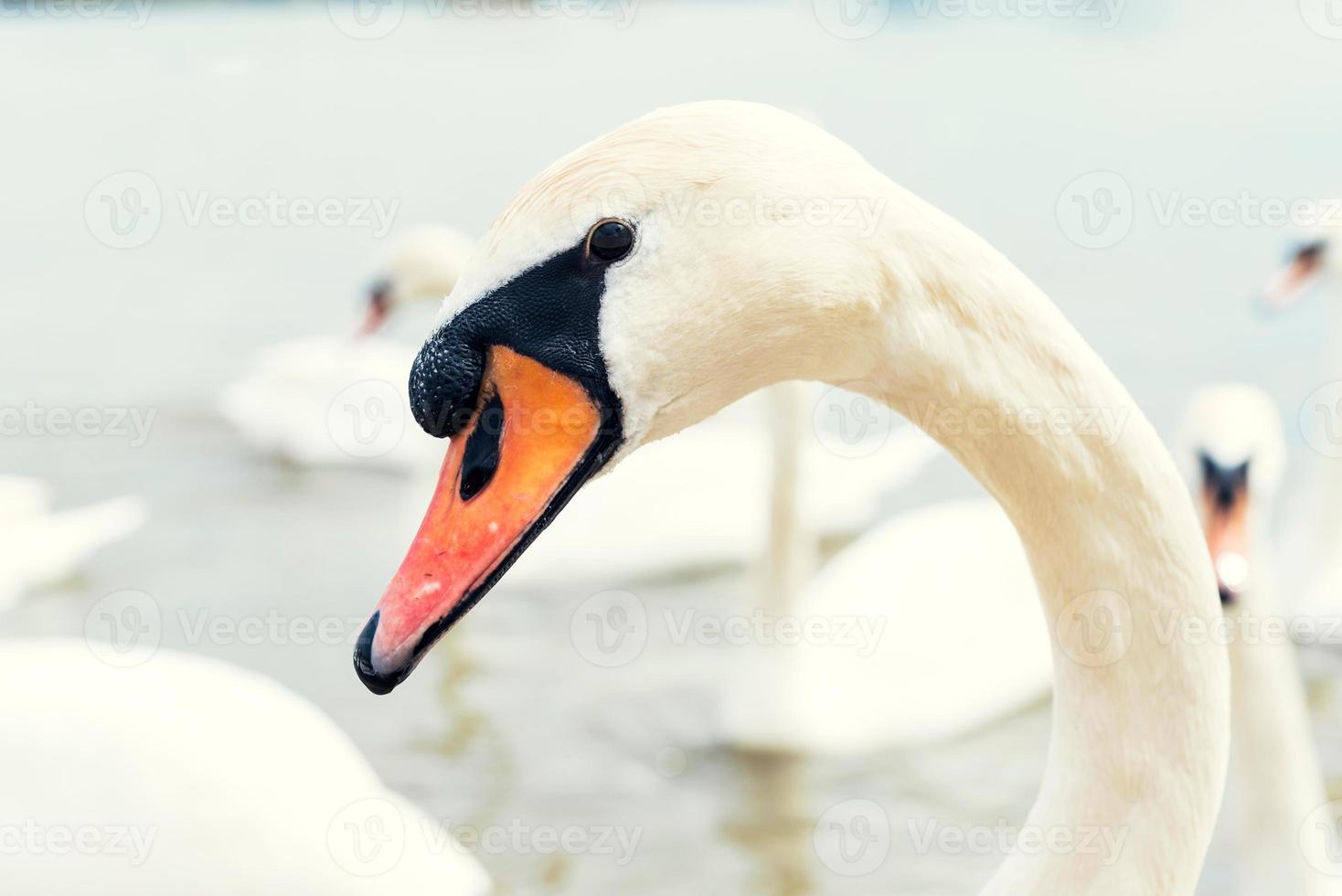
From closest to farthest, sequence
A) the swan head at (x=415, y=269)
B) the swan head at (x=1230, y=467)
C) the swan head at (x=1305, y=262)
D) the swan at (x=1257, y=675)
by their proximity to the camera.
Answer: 1. the swan at (x=1257, y=675)
2. the swan head at (x=1230, y=467)
3. the swan head at (x=1305, y=262)
4. the swan head at (x=415, y=269)

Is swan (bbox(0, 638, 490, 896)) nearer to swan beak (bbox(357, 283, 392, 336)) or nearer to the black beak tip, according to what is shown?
the black beak tip

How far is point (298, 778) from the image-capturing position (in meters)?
2.96

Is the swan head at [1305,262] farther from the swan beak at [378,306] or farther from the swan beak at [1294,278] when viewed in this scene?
the swan beak at [378,306]

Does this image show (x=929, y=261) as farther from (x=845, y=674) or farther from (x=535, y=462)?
(x=845, y=674)

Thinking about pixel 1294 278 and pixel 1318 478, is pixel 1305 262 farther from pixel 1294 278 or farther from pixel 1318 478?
pixel 1318 478

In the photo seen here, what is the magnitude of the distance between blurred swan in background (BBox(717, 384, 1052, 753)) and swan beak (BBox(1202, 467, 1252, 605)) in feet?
4.42

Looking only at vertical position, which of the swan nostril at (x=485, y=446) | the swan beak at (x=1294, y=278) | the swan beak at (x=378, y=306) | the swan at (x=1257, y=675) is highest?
the swan beak at (x=1294, y=278)

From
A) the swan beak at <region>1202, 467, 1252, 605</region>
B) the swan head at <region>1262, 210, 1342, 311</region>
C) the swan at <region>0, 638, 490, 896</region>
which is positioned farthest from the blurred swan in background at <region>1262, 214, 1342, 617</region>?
the swan at <region>0, 638, 490, 896</region>

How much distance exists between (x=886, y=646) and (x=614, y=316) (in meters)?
3.13

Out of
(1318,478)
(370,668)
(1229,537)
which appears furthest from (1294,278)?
(370,668)

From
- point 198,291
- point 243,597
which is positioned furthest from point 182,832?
point 198,291

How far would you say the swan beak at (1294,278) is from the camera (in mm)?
4793

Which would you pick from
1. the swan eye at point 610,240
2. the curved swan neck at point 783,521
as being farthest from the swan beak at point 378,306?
the swan eye at point 610,240

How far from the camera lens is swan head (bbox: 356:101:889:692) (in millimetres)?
1256
